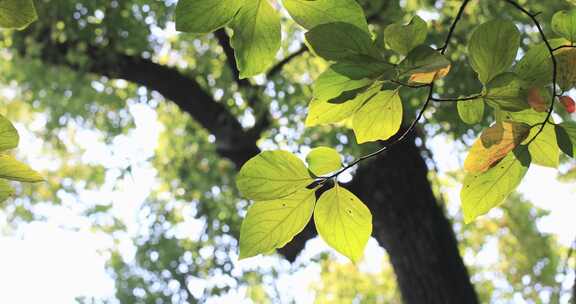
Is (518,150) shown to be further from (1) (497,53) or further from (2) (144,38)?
(2) (144,38)

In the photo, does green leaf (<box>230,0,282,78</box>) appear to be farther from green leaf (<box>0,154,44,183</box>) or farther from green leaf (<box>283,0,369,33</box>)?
green leaf (<box>0,154,44,183</box>)

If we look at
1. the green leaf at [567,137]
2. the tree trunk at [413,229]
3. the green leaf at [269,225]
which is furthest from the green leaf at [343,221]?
the tree trunk at [413,229]

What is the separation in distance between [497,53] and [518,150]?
0.06 m

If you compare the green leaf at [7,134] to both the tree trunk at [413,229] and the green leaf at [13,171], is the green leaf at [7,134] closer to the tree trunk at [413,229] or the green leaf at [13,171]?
the green leaf at [13,171]

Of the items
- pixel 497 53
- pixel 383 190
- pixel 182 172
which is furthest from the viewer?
pixel 182 172

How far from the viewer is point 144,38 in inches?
112

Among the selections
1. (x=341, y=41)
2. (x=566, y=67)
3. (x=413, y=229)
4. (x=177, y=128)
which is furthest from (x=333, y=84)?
(x=177, y=128)

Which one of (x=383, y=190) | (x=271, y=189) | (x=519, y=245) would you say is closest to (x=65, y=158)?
(x=383, y=190)

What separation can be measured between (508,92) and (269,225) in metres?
0.15

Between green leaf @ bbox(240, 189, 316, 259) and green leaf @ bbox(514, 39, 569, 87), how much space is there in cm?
14

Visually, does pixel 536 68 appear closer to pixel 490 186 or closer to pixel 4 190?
pixel 490 186

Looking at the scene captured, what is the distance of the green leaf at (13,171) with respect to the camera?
29 cm

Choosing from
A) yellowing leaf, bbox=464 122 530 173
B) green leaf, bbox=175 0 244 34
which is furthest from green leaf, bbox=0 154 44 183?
yellowing leaf, bbox=464 122 530 173

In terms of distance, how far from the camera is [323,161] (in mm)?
337
